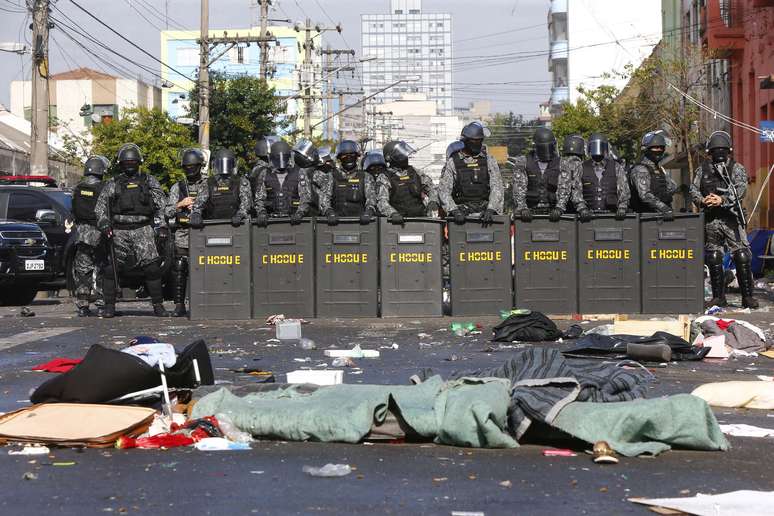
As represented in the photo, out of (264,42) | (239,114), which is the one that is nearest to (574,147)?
(239,114)

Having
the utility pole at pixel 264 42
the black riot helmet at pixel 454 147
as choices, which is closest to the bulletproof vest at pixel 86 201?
the black riot helmet at pixel 454 147

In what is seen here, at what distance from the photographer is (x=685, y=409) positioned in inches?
257

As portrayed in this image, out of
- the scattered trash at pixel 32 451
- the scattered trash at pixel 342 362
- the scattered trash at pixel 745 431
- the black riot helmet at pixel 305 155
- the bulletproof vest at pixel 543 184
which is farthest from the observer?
the black riot helmet at pixel 305 155

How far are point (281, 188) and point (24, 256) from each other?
192 inches

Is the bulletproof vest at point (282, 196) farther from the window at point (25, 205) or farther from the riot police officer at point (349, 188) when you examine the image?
the window at point (25, 205)

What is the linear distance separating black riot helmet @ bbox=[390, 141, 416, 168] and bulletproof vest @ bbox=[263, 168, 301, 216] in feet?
4.30

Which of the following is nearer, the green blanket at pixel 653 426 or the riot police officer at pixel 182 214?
the green blanket at pixel 653 426

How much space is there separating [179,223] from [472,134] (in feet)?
12.7

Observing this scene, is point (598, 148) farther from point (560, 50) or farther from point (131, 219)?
point (560, 50)

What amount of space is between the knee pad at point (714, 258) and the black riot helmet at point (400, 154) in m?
3.97

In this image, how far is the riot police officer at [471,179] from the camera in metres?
15.6

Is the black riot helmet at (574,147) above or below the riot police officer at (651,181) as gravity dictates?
above

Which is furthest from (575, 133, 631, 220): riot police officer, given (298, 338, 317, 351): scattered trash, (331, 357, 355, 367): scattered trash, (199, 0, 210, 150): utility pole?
(199, 0, 210, 150): utility pole

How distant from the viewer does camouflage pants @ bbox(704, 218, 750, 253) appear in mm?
15516
